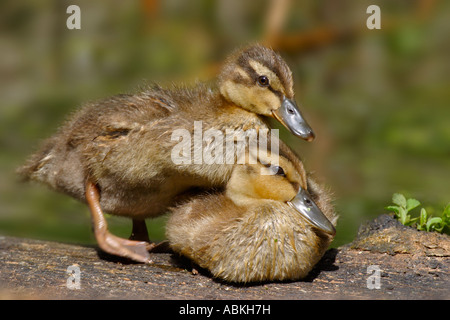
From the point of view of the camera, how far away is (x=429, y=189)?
679 cm

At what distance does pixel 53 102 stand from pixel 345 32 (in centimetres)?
434

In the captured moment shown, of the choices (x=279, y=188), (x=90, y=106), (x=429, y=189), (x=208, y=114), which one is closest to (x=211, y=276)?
(x=279, y=188)

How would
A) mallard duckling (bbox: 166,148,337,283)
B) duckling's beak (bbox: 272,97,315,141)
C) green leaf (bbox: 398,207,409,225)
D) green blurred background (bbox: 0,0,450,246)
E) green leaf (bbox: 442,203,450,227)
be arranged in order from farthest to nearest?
green blurred background (bbox: 0,0,450,246), green leaf (bbox: 398,207,409,225), green leaf (bbox: 442,203,450,227), duckling's beak (bbox: 272,97,315,141), mallard duckling (bbox: 166,148,337,283)

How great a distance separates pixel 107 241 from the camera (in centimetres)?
379

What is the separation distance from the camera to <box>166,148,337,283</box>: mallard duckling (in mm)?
3266

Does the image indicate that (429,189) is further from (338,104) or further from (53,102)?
(53,102)

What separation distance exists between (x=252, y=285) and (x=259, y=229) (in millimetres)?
273

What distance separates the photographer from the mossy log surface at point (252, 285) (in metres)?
3.11

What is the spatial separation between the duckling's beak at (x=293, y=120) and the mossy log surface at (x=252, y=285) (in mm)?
724

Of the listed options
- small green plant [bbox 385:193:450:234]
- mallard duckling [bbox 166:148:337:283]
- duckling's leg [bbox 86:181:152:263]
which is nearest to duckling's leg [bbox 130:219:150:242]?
duckling's leg [bbox 86:181:152:263]

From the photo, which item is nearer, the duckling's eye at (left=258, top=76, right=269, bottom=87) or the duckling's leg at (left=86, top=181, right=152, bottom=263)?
the duckling's eye at (left=258, top=76, right=269, bottom=87)

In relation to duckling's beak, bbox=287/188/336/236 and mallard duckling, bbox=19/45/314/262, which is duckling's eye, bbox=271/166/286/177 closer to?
duckling's beak, bbox=287/188/336/236

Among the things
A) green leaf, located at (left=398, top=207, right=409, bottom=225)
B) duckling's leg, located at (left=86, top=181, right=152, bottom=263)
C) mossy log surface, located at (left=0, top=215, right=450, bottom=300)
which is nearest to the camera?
mossy log surface, located at (left=0, top=215, right=450, bottom=300)

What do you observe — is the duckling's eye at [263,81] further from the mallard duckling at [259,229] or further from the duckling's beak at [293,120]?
the mallard duckling at [259,229]
